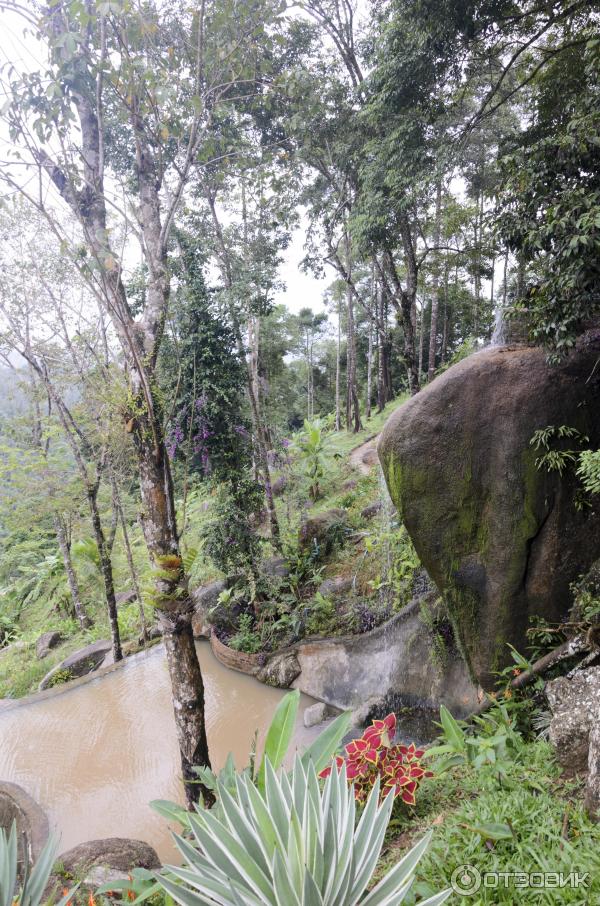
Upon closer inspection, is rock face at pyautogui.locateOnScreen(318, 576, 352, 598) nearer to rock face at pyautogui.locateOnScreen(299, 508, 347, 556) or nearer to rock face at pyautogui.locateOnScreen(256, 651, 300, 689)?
rock face at pyautogui.locateOnScreen(299, 508, 347, 556)

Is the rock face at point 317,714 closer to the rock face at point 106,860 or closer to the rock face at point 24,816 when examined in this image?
the rock face at point 106,860

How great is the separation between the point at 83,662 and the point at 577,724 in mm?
7635

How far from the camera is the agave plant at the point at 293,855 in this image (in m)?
1.33

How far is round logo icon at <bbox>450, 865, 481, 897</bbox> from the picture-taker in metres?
1.66

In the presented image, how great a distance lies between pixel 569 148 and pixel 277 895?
15.1ft

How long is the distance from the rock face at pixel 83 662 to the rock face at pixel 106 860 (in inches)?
192

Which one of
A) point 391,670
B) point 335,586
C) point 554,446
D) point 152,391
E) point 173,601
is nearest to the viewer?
point 173,601

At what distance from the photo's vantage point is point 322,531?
842cm

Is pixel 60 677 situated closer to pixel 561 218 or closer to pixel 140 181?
pixel 140 181

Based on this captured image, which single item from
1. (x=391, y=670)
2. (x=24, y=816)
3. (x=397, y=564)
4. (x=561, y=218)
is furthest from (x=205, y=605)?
(x=561, y=218)

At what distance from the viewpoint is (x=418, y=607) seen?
5242 mm

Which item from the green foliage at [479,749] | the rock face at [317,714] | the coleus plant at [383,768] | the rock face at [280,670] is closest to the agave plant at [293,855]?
the coleus plant at [383,768]

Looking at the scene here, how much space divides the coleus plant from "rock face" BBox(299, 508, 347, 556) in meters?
Answer: 5.33

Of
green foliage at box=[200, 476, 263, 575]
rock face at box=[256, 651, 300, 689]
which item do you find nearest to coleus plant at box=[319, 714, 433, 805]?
rock face at box=[256, 651, 300, 689]
